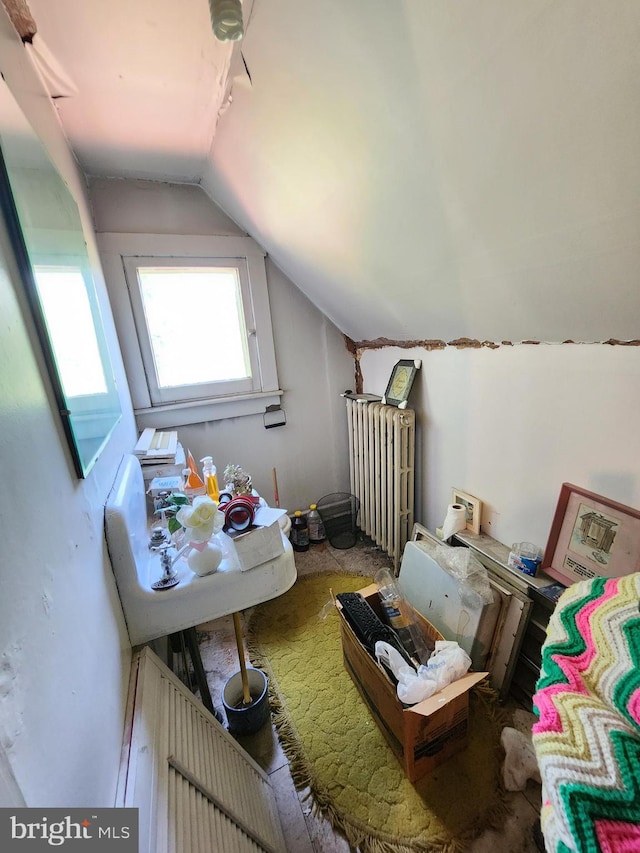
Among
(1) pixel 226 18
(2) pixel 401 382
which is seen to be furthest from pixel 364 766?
(1) pixel 226 18

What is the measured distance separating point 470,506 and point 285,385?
1267 mm

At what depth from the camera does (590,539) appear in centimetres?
104

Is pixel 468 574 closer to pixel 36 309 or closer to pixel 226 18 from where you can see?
pixel 36 309

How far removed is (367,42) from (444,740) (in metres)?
1.83

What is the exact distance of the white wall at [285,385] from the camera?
65.9 inches

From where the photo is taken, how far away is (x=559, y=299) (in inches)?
36.6

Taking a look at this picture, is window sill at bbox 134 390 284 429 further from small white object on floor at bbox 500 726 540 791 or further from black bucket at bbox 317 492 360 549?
small white object on floor at bbox 500 726 540 791

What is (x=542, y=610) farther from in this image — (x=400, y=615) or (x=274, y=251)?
(x=274, y=251)

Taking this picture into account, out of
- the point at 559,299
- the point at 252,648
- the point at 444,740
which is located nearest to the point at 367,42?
the point at 559,299

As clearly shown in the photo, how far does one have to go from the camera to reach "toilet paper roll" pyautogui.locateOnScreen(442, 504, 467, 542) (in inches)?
58.6

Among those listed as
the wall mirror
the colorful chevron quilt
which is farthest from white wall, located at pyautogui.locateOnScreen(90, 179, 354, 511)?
the colorful chevron quilt

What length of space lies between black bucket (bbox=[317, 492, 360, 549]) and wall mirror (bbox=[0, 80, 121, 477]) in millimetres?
1661

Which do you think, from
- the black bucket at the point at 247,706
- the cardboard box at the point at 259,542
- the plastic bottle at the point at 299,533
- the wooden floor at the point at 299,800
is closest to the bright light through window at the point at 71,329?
the cardboard box at the point at 259,542

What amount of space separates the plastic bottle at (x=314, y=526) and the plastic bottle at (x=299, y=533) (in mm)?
32
